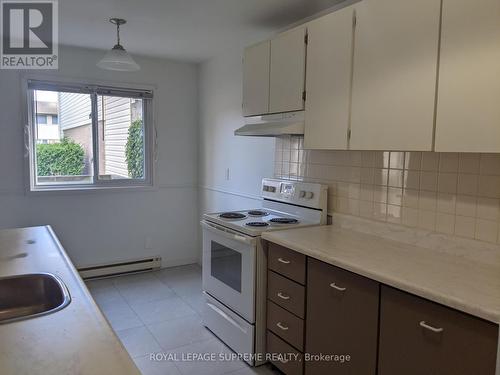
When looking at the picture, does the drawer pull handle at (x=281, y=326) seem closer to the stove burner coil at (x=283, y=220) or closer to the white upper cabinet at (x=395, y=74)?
the stove burner coil at (x=283, y=220)

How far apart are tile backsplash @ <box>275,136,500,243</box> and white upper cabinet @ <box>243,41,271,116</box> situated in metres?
0.40

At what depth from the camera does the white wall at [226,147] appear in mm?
3389

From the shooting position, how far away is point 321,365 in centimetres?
197

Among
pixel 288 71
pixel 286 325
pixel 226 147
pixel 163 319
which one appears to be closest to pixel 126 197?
pixel 226 147

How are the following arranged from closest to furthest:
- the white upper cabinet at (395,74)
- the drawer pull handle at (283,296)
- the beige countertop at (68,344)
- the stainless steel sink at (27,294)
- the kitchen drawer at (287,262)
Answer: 1. the beige countertop at (68,344)
2. the stainless steel sink at (27,294)
3. the white upper cabinet at (395,74)
4. the kitchen drawer at (287,262)
5. the drawer pull handle at (283,296)

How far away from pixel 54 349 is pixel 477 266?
168cm

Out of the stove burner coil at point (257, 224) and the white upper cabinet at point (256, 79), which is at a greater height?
the white upper cabinet at point (256, 79)

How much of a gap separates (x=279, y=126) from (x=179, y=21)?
1144mm

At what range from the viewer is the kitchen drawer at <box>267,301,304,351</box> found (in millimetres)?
2109

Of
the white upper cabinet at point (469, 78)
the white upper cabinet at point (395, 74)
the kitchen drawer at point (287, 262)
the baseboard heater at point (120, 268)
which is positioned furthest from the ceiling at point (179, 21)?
the baseboard heater at point (120, 268)

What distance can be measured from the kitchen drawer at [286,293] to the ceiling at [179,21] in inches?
67.6

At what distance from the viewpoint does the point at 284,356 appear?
2242 mm

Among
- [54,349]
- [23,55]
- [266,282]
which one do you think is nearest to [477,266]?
[266,282]

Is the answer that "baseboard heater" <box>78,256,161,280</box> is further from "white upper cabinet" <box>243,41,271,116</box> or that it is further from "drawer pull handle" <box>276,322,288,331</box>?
"drawer pull handle" <box>276,322,288,331</box>
